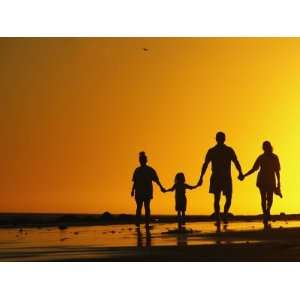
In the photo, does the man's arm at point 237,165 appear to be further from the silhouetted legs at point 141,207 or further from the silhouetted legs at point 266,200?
the silhouetted legs at point 141,207

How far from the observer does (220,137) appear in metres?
8.06

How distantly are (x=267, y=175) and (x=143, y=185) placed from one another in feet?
4.19

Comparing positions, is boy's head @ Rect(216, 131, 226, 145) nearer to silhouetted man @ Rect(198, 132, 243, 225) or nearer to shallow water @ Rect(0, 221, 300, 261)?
silhouetted man @ Rect(198, 132, 243, 225)

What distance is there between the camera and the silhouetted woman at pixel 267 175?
7.94 metres

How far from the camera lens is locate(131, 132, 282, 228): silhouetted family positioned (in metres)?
7.92

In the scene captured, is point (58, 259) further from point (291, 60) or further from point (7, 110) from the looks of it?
point (291, 60)

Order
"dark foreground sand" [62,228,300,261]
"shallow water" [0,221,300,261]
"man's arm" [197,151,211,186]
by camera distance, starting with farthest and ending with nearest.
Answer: "man's arm" [197,151,211,186], "shallow water" [0,221,300,261], "dark foreground sand" [62,228,300,261]

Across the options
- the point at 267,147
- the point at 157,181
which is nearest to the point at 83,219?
the point at 157,181

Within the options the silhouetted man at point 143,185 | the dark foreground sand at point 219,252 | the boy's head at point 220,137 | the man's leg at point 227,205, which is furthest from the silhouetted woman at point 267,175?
the silhouetted man at point 143,185

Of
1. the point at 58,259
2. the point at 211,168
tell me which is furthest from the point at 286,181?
the point at 58,259

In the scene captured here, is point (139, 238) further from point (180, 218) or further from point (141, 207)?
point (180, 218)

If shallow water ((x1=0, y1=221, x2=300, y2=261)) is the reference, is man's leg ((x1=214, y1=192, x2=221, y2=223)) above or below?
above

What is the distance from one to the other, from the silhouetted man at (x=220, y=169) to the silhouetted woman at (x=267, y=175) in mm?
201

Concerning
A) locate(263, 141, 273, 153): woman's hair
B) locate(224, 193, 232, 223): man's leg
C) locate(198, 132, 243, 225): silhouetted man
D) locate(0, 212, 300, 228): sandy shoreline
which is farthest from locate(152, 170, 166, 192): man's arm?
locate(263, 141, 273, 153): woman's hair
